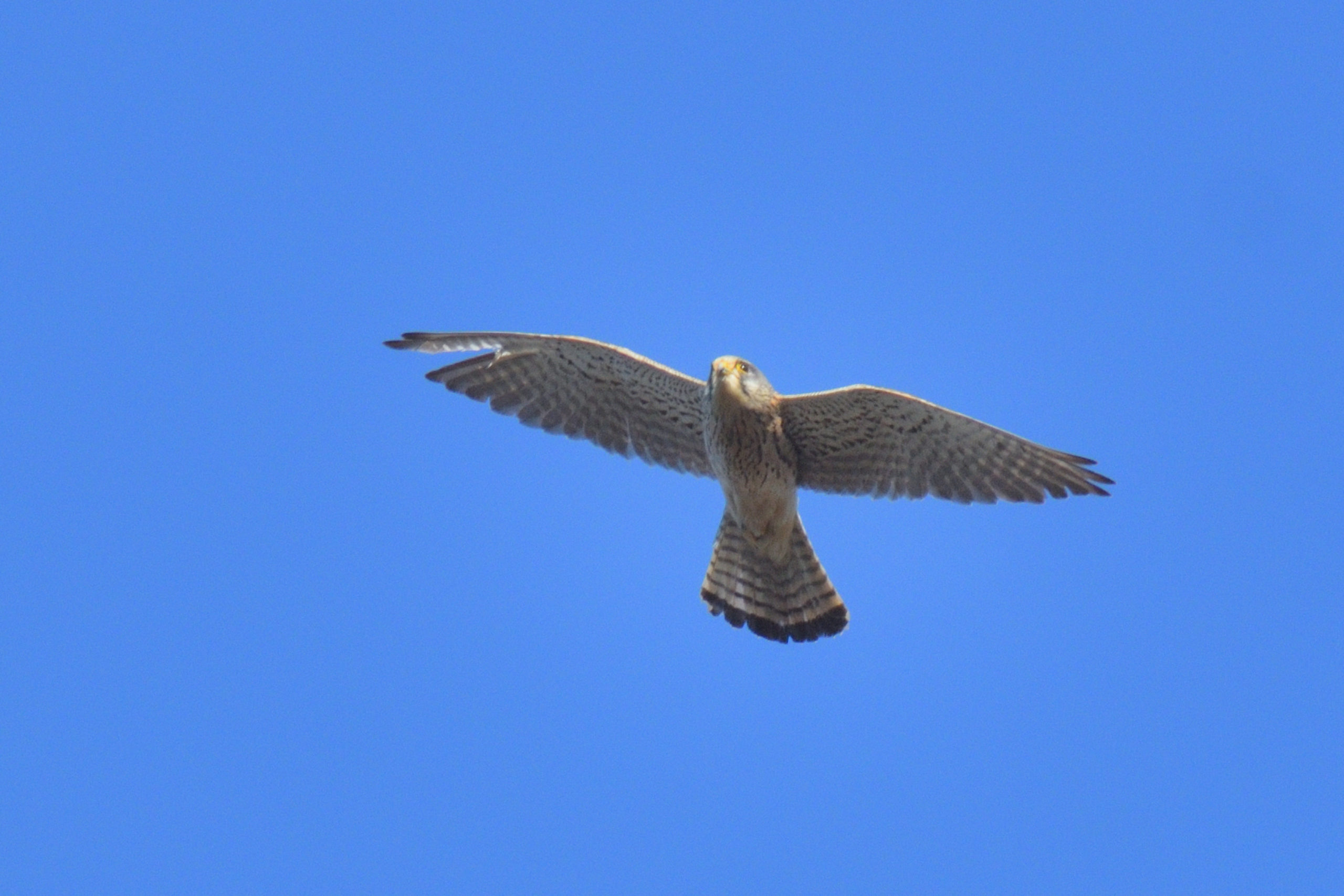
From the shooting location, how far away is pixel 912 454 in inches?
368

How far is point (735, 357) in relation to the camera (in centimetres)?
917

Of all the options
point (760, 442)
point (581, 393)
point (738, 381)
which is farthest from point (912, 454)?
point (581, 393)

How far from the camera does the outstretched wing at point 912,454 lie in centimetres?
901

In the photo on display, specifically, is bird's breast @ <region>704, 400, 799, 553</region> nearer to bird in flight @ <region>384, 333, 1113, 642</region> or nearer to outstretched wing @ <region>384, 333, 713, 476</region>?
bird in flight @ <region>384, 333, 1113, 642</region>

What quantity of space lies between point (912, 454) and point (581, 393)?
262cm

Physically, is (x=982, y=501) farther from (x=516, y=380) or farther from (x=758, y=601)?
(x=516, y=380)

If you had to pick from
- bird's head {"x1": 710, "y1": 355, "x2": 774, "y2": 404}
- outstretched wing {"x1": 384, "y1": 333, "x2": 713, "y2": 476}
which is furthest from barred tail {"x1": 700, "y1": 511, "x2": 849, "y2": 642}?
bird's head {"x1": 710, "y1": 355, "x2": 774, "y2": 404}

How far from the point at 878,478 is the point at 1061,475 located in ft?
4.36

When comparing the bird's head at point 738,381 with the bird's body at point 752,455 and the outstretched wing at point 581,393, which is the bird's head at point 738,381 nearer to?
the bird's body at point 752,455

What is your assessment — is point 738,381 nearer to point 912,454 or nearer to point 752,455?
point 752,455

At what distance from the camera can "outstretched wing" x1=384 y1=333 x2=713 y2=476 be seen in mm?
9664

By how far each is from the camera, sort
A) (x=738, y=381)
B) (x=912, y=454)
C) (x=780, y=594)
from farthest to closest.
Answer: (x=780, y=594) → (x=912, y=454) → (x=738, y=381)

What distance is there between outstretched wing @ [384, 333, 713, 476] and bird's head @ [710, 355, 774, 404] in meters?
0.51

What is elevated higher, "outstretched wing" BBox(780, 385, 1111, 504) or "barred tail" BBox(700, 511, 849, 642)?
"outstretched wing" BBox(780, 385, 1111, 504)
